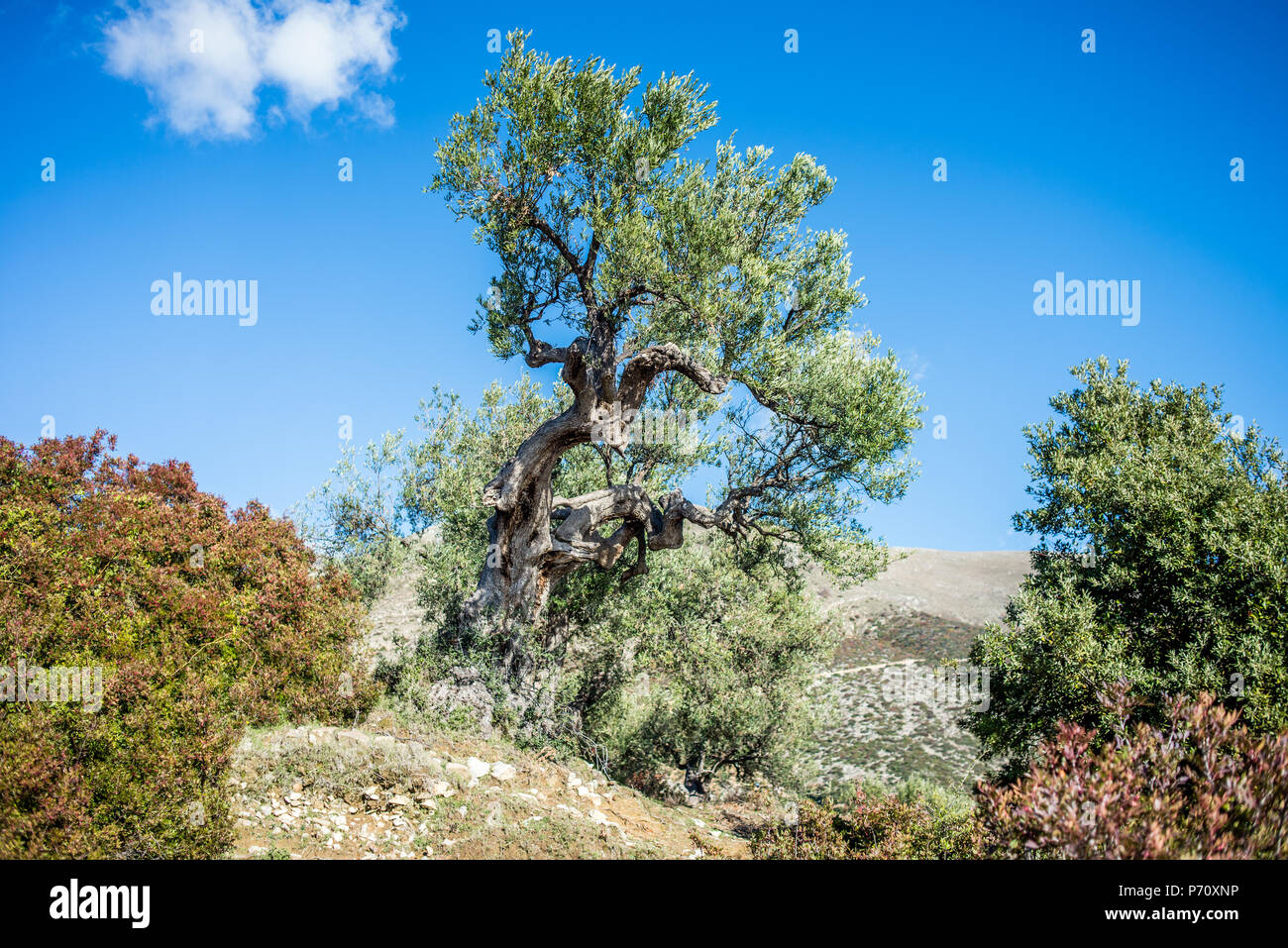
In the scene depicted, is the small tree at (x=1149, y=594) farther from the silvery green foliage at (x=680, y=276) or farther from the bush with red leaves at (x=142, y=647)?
the bush with red leaves at (x=142, y=647)

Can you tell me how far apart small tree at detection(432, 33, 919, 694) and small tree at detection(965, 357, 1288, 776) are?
13.2 feet

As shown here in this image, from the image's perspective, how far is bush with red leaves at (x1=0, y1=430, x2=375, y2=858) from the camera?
24.6ft

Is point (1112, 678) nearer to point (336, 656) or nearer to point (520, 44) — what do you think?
point (336, 656)

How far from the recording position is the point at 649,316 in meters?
15.8

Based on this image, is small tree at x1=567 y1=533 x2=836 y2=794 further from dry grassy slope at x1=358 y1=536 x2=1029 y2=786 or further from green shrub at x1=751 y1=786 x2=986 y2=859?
green shrub at x1=751 y1=786 x2=986 y2=859

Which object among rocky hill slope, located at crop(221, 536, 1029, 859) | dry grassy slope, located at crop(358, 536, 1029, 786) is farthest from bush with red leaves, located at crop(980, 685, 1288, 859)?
dry grassy slope, located at crop(358, 536, 1029, 786)

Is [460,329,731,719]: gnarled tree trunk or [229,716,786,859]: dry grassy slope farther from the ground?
[460,329,731,719]: gnarled tree trunk

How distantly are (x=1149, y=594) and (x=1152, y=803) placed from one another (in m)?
9.24

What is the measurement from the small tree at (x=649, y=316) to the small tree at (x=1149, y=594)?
4028 millimetres

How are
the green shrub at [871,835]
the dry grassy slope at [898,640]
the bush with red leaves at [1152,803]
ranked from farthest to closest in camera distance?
the dry grassy slope at [898,640] < the green shrub at [871,835] < the bush with red leaves at [1152,803]

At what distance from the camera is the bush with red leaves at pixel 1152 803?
17.9 ft

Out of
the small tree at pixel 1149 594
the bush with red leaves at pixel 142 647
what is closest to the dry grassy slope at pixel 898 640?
the bush with red leaves at pixel 142 647

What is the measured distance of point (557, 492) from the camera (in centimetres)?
2109
